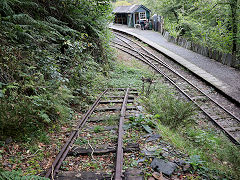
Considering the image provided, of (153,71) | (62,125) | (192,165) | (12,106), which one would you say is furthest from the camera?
(153,71)

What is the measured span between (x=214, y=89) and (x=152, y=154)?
7830 mm

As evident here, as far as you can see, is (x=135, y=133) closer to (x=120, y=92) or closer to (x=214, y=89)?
(x=120, y=92)

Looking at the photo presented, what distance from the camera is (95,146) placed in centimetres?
410

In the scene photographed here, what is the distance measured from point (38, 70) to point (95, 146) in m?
2.94

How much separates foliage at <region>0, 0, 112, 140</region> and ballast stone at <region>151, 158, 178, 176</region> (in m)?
2.40

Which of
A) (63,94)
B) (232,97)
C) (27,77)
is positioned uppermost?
(27,77)

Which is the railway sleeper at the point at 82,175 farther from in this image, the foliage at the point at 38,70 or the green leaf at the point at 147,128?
the green leaf at the point at 147,128

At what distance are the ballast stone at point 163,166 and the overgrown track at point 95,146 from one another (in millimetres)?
620

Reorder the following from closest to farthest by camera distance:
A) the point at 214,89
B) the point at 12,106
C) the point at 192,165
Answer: the point at 192,165 < the point at 12,106 < the point at 214,89

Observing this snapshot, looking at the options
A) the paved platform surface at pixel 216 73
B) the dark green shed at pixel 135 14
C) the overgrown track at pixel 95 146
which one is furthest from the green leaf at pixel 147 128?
the dark green shed at pixel 135 14

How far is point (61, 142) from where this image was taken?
4305 mm

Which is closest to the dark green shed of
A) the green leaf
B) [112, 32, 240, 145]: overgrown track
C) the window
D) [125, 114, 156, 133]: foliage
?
the window

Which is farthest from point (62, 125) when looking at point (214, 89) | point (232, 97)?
point (214, 89)

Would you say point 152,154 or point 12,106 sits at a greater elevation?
point 12,106
